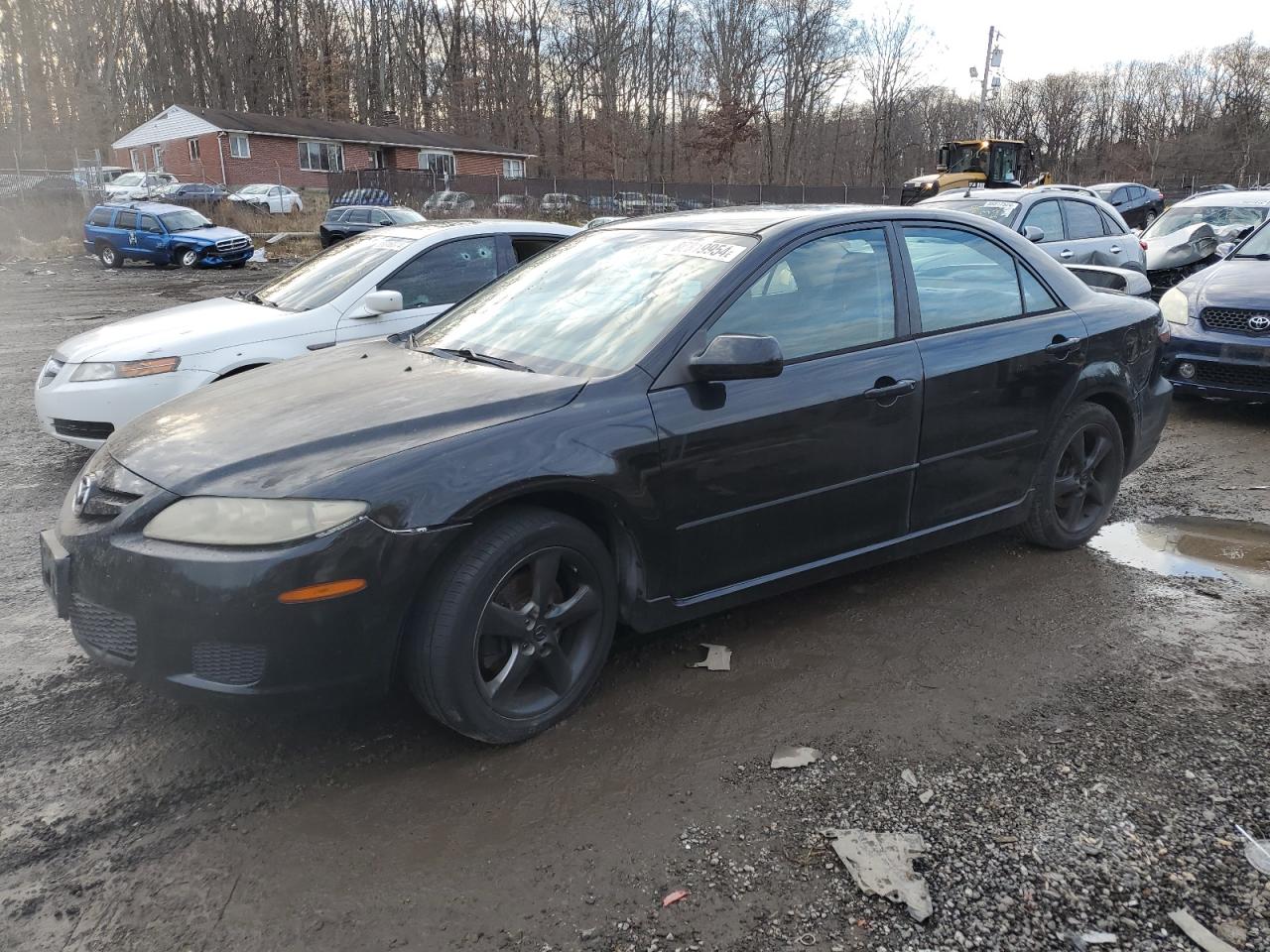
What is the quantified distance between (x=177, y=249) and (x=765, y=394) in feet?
81.6

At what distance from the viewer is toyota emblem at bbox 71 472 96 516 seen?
3.01 metres

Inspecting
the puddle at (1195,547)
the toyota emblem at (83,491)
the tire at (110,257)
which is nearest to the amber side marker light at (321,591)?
the toyota emblem at (83,491)

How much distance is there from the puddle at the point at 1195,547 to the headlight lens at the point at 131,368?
17.9 ft

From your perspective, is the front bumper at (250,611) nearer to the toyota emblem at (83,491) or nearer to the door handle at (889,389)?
the toyota emblem at (83,491)

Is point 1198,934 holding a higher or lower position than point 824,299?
lower

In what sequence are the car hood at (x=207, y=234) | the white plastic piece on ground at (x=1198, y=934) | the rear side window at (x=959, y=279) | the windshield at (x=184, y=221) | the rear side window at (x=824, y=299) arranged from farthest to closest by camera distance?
the windshield at (x=184, y=221) < the car hood at (x=207, y=234) < the rear side window at (x=959, y=279) < the rear side window at (x=824, y=299) < the white plastic piece on ground at (x=1198, y=934)

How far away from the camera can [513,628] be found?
2961mm

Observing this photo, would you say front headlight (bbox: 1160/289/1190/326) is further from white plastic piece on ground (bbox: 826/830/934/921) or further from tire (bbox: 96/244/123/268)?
tire (bbox: 96/244/123/268)

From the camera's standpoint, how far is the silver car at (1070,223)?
34.7ft

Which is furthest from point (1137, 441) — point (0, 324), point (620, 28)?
point (620, 28)

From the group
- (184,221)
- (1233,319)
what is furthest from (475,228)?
(184,221)

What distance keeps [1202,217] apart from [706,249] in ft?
43.8

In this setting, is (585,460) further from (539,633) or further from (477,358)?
(477,358)

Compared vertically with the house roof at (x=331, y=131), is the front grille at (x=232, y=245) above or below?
below
